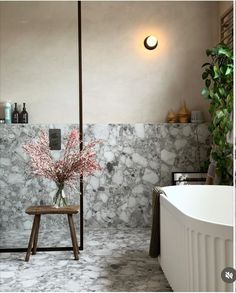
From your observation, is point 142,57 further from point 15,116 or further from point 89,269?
point 89,269

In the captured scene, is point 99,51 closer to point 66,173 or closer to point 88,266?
point 66,173

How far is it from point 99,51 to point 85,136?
3.51ft

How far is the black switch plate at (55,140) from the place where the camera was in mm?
3464

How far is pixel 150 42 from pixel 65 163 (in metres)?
1.99

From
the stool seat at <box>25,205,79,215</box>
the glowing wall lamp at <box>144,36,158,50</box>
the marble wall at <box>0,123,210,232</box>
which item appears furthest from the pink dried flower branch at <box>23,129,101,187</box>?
the glowing wall lamp at <box>144,36,158,50</box>

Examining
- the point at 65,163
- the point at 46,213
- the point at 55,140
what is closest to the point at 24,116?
the point at 55,140

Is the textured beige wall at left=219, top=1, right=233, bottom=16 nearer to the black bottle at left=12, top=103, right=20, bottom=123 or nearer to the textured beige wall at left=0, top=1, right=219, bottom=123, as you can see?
the textured beige wall at left=0, top=1, right=219, bottom=123

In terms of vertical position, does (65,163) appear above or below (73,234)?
above

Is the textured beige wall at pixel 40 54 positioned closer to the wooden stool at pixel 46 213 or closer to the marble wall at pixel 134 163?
the marble wall at pixel 134 163

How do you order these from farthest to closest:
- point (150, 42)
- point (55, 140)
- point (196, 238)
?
point (150, 42) < point (55, 140) < point (196, 238)

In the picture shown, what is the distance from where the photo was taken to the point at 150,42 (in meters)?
4.39

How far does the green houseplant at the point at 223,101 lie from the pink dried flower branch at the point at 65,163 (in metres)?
1.31

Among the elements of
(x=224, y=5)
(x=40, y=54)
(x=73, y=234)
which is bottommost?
(x=73, y=234)

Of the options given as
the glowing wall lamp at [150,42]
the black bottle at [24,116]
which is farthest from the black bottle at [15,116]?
the glowing wall lamp at [150,42]
